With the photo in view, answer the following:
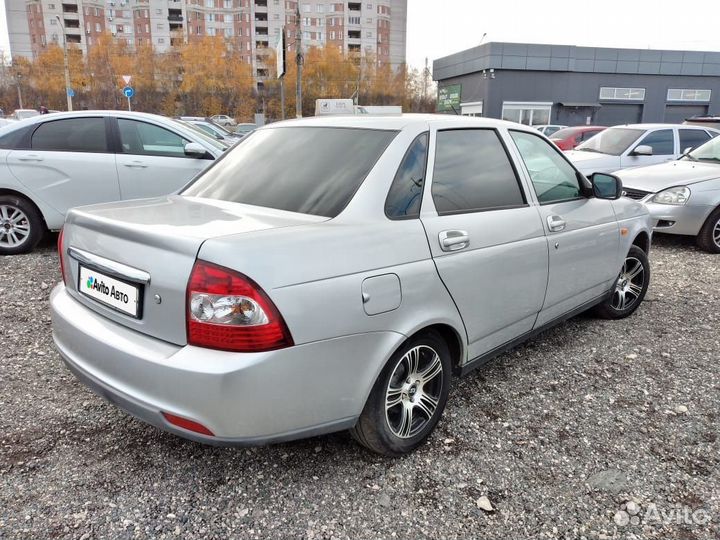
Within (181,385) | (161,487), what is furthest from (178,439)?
(181,385)

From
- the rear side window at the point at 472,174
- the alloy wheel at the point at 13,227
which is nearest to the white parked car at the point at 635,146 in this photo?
the rear side window at the point at 472,174

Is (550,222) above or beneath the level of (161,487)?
above

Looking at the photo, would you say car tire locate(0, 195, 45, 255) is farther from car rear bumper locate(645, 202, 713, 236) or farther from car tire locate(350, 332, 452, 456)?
car rear bumper locate(645, 202, 713, 236)

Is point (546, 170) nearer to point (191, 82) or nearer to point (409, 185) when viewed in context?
point (409, 185)

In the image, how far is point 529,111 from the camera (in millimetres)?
43000

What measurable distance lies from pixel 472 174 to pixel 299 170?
37.9 inches

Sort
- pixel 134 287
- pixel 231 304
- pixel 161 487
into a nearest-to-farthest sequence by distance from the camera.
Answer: pixel 231 304 < pixel 134 287 < pixel 161 487

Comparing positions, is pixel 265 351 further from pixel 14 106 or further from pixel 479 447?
pixel 14 106

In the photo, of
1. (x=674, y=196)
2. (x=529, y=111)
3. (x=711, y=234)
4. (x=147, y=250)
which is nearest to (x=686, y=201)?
(x=674, y=196)

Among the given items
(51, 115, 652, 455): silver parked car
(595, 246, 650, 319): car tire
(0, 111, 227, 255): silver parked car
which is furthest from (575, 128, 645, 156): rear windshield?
(51, 115, 652, 455): silver parked car

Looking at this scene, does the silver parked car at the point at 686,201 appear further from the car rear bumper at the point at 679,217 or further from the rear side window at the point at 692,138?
the rear side window at the point at 692,138

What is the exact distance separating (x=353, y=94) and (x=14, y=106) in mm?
40607

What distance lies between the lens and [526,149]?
11.2 ft

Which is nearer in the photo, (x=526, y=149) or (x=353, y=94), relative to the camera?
(x=526, y=149)
